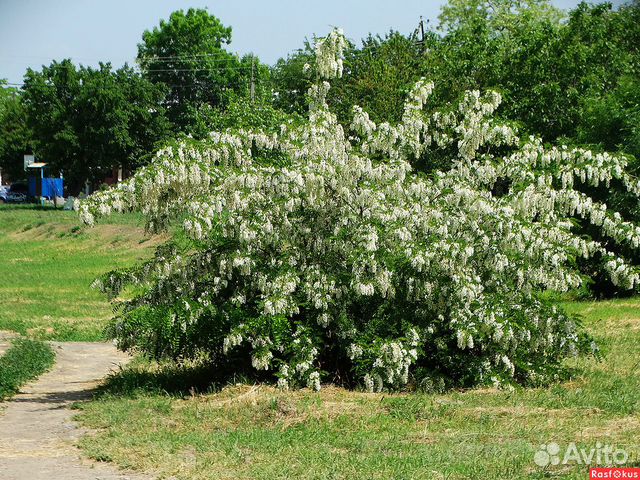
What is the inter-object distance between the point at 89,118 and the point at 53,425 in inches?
2088

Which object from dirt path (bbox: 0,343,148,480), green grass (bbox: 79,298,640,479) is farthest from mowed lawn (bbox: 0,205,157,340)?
green grass (bbox: 79,298,640,479)

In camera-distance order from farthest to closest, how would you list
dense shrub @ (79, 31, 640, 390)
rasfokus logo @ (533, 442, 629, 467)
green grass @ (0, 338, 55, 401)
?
green grass @ (0, 338, 55, 401) < dense shrub @ (79, 31, 640, 390) < rasfokus logo @ (533, 442, 629, 467)

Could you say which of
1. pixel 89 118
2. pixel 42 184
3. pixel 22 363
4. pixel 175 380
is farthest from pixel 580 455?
pixel 42 184

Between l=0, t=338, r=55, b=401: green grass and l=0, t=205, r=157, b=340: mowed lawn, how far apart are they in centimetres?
220

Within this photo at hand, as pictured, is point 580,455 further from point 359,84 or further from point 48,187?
point 48,187

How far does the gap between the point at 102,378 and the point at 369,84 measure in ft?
68.8

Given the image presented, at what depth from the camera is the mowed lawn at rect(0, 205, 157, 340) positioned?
21.6 metres

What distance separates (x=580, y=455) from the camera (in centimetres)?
840

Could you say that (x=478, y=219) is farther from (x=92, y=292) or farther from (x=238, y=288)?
(x=92, y=292)

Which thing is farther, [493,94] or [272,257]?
[493,94]

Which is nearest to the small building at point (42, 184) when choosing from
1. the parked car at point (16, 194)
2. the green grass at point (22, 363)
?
the parked car at point (16, 194)

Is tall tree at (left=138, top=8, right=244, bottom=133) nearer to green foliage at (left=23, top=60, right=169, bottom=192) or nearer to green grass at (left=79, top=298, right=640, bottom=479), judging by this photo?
green foliage at (left=23, top=60, right=169, bottom=192)

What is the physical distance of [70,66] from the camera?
63.6 m

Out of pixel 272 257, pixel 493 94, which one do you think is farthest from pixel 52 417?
pixel 493 94
